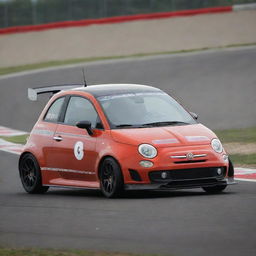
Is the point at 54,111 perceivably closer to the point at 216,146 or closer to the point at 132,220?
the point at 216,146

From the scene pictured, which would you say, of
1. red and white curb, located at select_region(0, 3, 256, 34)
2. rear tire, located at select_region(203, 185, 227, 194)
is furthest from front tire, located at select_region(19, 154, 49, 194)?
red and white curb, located at select_region(0, 3, 256, 34)

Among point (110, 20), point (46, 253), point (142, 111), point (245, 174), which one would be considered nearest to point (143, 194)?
point (142, 111)

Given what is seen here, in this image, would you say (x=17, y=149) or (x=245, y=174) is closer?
(x=245, y=174)

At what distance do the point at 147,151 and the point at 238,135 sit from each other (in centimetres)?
901

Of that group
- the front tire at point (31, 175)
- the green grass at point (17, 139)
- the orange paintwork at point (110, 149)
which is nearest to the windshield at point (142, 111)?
the orange paintwork at point (110, 149)

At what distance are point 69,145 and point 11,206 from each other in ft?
4.88

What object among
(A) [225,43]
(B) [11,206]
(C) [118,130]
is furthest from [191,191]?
(A) [225,43]

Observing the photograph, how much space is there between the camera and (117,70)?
33.6 meters

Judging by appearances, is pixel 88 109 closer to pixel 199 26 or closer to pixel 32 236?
pixel 32 236

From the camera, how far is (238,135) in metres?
21.0

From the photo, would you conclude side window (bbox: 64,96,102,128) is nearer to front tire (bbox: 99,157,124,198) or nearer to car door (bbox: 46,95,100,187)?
car door (bbox: 46,95,100,187)

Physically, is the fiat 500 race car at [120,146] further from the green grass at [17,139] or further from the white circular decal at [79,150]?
the green grass at [17,139]

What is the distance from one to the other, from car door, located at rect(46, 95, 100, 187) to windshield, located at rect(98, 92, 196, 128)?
0.77 feet

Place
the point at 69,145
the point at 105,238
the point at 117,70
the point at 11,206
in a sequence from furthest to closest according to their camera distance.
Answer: the point at 117,70, the point at 69,145, the point at 11,206, the point at 105,238
